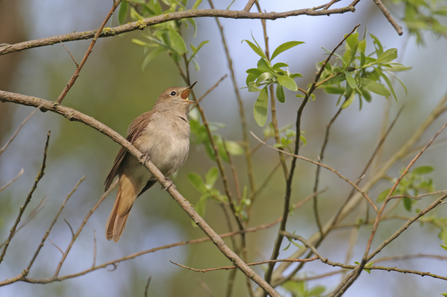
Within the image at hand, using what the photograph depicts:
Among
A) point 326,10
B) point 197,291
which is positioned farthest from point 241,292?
point 326,10

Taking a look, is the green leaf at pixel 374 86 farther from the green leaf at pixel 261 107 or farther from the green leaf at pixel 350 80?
the green leaf at pixel 261 107

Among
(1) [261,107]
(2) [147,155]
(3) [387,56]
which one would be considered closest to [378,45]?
(3) [387,56]

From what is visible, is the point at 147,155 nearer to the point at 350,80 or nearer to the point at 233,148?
the point at 233,148

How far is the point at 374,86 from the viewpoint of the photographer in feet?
10.5

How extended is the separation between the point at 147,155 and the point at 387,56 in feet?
8.88

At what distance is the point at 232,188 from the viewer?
10391mm

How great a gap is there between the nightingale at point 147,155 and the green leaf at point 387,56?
2.45 metres

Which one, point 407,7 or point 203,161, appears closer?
point 407,7

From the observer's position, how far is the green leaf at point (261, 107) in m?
2.93

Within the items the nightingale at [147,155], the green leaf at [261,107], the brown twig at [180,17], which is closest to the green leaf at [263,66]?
the green leaf at [261,107]

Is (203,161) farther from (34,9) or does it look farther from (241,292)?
(34,9)

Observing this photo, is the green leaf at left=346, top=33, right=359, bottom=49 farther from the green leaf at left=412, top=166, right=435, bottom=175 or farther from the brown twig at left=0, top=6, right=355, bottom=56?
the green leaf at left=412, top=166, right=435, bottom=175

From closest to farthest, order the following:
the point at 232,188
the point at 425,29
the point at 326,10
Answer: the point at 326,10
the point at 425,29
the point at 232,188

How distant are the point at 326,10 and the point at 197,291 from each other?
8.45 meters
